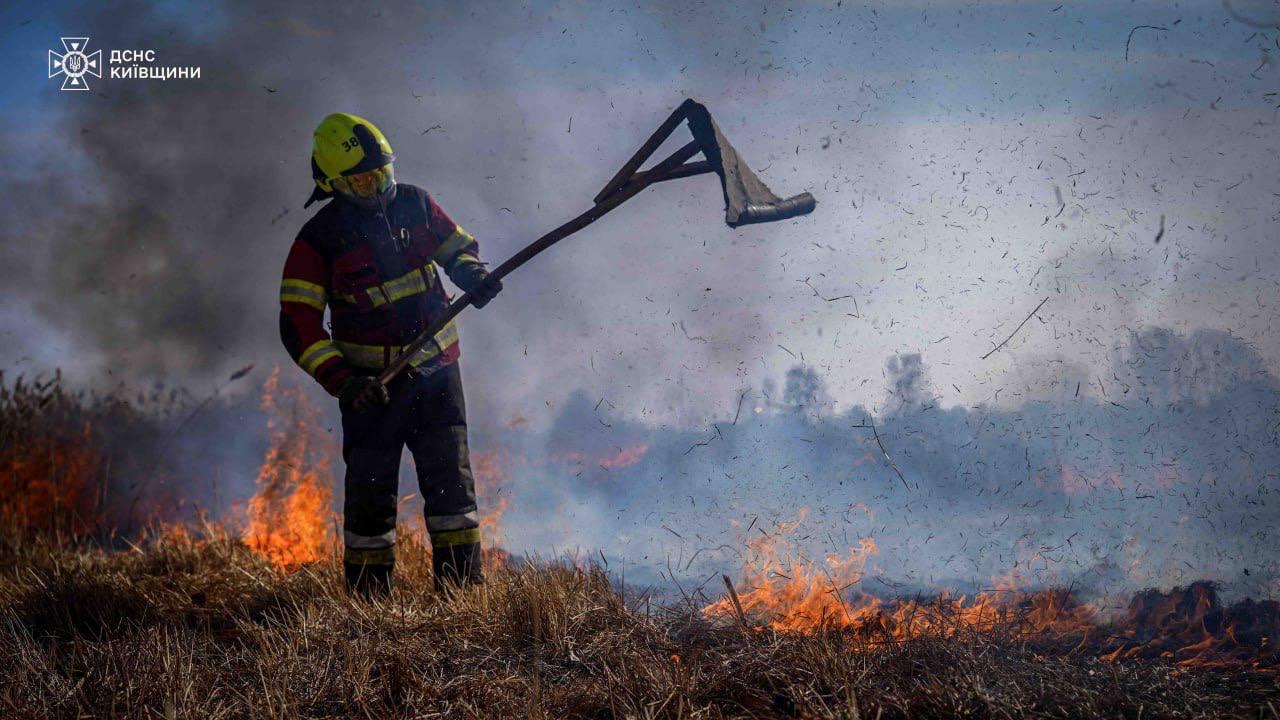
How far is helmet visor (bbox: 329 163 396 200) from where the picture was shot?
5.17 metres

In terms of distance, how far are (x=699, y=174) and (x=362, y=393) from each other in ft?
6.95

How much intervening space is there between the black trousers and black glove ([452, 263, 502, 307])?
52cm

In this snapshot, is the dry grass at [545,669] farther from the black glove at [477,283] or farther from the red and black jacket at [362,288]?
the black glove at [477,283]

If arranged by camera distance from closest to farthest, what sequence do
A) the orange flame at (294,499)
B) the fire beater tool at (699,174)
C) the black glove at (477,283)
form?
the fire beater tool at (699,174) → the black glove at (477,283) → the orange flame at (294,499)

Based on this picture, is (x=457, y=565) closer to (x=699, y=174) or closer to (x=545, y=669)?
(x=545, y=669)

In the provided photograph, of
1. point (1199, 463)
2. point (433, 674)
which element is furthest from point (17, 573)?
point (1199, 463)

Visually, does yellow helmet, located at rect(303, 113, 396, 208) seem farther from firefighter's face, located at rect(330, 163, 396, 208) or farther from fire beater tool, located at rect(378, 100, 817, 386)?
fire beater tool, located at rect(378, 100, 817, 386)

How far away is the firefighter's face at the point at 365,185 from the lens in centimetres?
517

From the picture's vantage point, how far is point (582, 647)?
4.09 m

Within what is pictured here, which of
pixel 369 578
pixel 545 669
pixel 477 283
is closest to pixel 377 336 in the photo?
pixel 477 283

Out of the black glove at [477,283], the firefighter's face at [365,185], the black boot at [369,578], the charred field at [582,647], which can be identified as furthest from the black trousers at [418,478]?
the firefighter's face at [365,185]

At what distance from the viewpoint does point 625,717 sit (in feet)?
9.97

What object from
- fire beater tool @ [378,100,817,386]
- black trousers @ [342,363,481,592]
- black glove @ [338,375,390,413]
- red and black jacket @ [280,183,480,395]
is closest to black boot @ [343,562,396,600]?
black trousers @ [342,363,481,592]

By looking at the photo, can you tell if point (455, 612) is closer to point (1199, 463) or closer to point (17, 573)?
point (17, 573)
